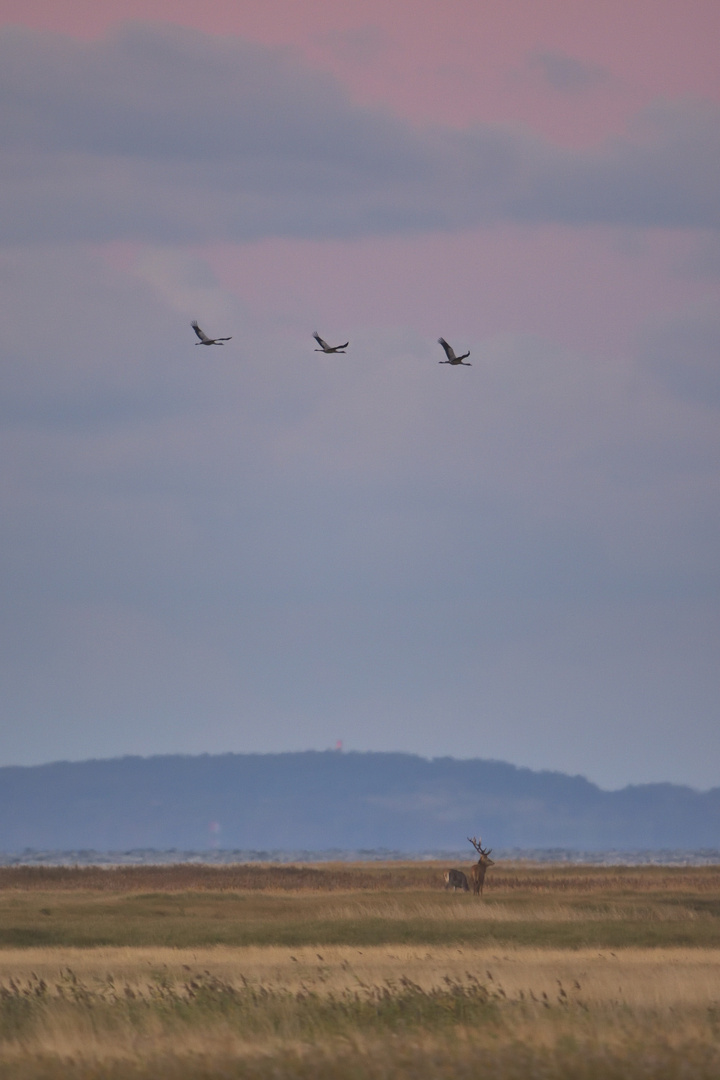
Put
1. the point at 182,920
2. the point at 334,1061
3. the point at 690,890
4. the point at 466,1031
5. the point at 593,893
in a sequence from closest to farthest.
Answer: the point at 334,1061
the point at 466,1031
the point at 182,920
the point at 593,893
the point at 690,890

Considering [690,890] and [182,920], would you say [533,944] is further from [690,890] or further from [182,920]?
[690,890]

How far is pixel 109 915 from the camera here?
4641cm

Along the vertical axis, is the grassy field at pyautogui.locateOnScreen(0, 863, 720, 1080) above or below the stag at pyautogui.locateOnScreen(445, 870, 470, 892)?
below

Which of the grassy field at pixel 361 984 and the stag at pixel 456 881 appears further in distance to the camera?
the stag at pixel 456 881

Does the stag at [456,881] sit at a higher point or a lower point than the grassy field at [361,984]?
higher

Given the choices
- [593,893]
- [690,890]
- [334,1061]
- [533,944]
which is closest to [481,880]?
[593,893]

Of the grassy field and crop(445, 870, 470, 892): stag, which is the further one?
crop(445, 870, 470, 892): stag

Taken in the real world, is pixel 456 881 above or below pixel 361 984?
above

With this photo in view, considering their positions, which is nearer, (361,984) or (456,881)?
(361,984)

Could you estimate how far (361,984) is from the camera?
23.7 m

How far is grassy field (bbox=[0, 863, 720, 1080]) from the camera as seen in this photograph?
1659cm

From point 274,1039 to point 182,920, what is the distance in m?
26.3

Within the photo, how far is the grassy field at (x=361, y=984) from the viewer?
16594 mm

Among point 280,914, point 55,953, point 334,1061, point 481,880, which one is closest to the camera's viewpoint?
point 334,1061
